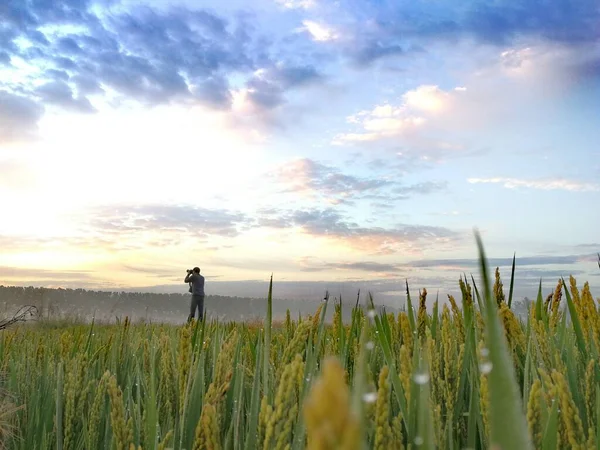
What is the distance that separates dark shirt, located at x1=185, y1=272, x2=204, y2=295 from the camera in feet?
67.0

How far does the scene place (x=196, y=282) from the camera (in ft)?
67.3

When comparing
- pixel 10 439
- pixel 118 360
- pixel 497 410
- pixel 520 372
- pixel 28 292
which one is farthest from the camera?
pixel 28 292

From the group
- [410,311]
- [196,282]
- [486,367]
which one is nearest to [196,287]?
[196,282]

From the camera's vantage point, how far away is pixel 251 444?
123cm

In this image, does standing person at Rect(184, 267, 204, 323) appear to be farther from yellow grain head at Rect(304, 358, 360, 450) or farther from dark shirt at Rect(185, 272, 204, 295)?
yellow grain head at Rect(304, 358, 360, 450)

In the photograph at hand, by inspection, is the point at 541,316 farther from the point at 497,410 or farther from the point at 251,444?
the point at 497,410

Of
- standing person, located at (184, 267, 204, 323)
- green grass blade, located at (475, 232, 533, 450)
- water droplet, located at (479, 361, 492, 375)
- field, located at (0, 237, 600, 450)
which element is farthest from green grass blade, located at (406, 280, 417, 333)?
standing person, located at (184, 267, 204, 323)

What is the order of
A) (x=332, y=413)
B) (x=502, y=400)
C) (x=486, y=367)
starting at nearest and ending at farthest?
1. (x=332, y=413)
2. (x=502, y=400)
3. (x=486, y=367)

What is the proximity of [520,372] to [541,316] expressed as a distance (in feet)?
2.67

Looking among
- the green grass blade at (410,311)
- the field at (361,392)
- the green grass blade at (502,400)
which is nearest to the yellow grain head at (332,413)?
the field at (361,392)

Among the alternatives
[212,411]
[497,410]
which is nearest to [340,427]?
[497,410]

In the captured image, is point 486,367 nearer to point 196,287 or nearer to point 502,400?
point 502,400

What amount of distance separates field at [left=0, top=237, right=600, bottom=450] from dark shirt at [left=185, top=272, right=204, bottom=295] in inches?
673

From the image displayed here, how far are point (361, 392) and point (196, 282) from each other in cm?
2055
